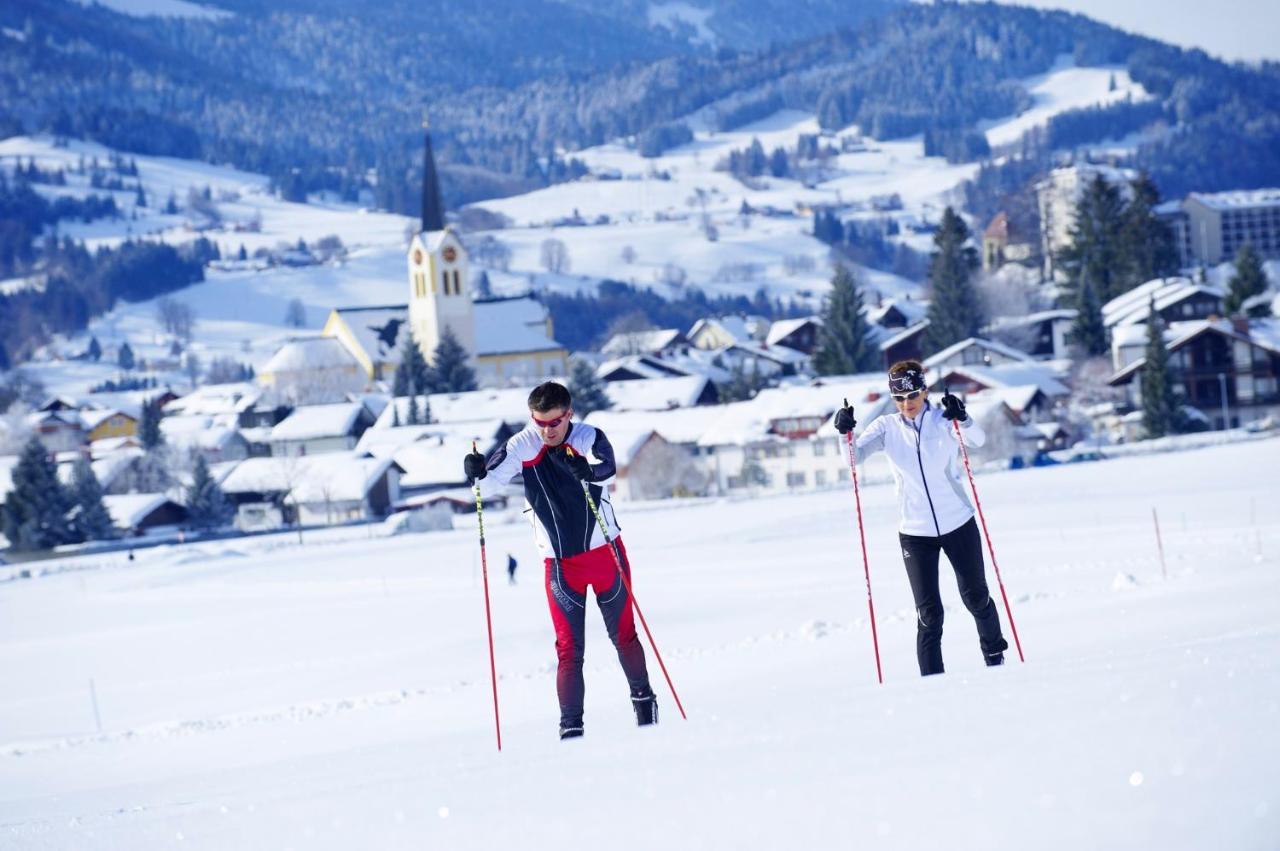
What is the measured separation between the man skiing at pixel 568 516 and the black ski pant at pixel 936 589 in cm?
113

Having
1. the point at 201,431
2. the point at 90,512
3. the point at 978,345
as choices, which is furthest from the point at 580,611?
the point at 201,431

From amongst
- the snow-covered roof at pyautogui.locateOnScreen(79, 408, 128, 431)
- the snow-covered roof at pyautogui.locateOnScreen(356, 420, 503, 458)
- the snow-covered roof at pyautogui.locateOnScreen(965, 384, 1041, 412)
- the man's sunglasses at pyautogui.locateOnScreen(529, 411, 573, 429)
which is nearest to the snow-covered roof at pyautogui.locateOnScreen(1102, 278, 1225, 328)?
the snow-covered roof at pyautogui.locateOnScreen(965, 384, 1041, 412)

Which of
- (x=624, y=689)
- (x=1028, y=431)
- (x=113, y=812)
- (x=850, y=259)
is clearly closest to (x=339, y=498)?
(x=1028, y=431)

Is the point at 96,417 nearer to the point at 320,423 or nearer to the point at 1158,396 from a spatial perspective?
the point at 320,423

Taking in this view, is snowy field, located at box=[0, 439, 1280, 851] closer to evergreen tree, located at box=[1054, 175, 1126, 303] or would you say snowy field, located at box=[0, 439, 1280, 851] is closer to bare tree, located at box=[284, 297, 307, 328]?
evergreen tree, located at box=[1054, 175, 1126, 303]

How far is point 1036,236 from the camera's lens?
109125 millimetres

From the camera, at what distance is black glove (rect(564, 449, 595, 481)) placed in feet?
20.6

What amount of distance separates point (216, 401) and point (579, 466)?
94610mm

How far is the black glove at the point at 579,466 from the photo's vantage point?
6.29 metres

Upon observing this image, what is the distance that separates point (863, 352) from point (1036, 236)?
44.9 meters

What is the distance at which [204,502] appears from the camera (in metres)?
55.9

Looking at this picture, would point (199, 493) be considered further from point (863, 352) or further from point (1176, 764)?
point (1176, 764)

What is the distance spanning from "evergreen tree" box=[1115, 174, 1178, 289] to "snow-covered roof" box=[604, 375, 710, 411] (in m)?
17.9

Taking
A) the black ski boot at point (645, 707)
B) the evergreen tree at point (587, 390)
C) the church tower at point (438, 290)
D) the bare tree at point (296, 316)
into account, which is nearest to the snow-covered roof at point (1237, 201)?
the church tower at point (438, 290)
